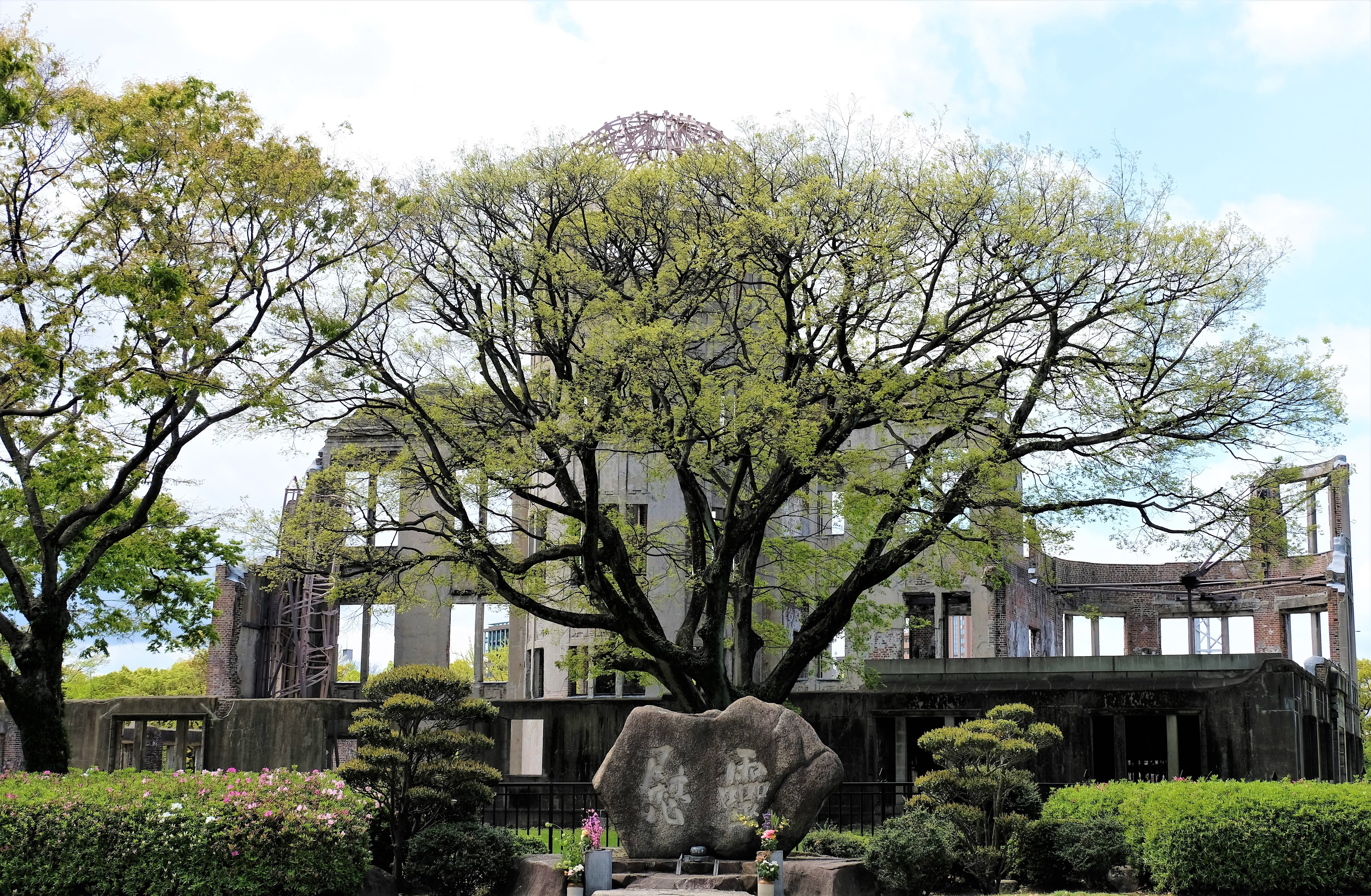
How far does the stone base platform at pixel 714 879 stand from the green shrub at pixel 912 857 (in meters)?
0.24

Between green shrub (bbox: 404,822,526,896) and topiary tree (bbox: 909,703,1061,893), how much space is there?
5.60 metres

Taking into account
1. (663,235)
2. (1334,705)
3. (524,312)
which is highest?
(663,235)

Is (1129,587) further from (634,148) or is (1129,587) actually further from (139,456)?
(139,456)

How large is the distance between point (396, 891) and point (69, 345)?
28.3ft

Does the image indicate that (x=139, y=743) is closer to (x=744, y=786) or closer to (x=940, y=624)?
(x=744, y=786)

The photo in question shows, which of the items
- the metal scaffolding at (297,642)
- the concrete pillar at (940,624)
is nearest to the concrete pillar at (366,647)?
the metal scaffolding at (297,642)

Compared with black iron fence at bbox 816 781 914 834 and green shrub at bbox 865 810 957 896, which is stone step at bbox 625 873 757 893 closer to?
green shrub at bbox 865 810 957 896

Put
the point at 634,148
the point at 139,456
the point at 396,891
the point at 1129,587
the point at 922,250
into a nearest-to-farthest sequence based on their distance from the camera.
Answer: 1. the point at 396,891
2. the point at 139,456
3. the point at 922,250
4. the point at 634,148
5. the point at 1129,587

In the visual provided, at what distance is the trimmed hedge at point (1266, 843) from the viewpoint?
49.6ft

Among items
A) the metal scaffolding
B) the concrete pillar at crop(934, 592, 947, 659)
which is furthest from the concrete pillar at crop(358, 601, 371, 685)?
the concrete pillar at crop(934, 592, 947, 659)

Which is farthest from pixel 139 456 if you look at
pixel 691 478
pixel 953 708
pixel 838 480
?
pixel 953 708

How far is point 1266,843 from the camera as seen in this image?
15.1 m

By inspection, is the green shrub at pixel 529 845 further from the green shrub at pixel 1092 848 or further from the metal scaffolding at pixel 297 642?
the metal scaffolding at pixel 297 642

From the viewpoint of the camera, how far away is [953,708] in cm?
2608
